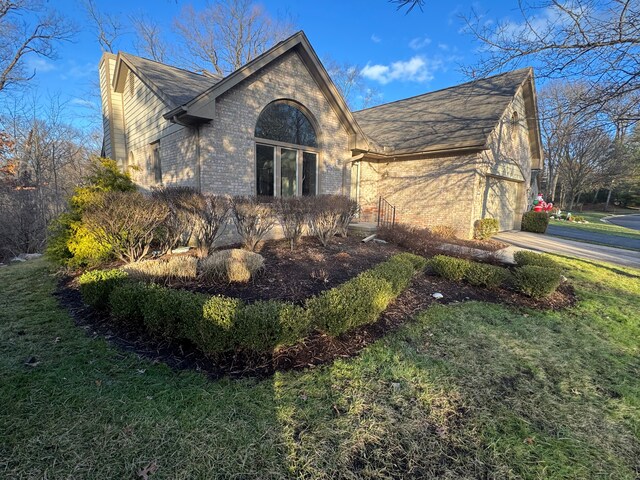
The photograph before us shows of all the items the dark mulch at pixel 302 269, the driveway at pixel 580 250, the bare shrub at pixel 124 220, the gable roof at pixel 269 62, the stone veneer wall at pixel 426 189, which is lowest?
the driveway at pixel 580 250

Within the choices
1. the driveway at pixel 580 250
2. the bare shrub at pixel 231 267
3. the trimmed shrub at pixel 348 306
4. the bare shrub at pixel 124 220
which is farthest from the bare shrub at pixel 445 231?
the bare shrub at pixel 124 220

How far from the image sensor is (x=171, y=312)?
129 inches

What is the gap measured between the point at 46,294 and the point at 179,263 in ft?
8.91

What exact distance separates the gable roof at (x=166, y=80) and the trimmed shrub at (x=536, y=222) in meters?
16.6

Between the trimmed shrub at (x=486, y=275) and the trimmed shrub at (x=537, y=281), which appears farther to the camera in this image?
the trimmed shrub at (x=486, y=275)

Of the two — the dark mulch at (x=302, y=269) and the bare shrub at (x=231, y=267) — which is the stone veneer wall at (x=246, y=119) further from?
the bare shrub at (x=231, y=267)

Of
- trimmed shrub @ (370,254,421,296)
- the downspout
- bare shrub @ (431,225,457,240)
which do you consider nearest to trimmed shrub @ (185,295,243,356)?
trimmed shrub @ (370,254,421,296)

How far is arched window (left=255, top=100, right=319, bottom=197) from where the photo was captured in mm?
9195

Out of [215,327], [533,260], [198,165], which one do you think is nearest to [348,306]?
[215,327]

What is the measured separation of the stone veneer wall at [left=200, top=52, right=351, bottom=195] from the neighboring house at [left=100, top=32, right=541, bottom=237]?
0.03 m

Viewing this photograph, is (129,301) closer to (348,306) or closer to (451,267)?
(348,306)

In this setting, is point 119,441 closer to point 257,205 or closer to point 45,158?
point 257,205

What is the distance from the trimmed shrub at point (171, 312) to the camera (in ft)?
10.4

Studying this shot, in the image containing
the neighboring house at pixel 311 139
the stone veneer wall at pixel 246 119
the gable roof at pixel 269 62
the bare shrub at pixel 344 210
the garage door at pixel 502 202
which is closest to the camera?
the gable roof at pixel 269 62
